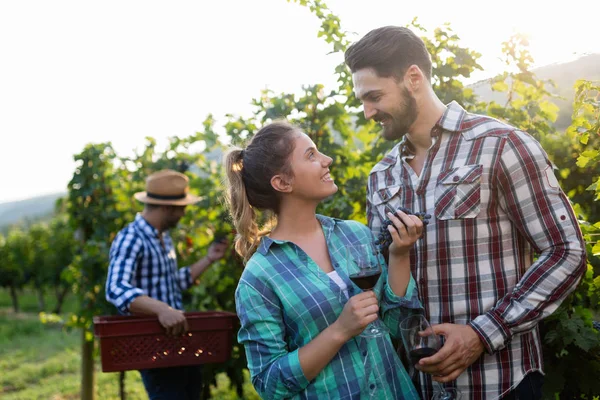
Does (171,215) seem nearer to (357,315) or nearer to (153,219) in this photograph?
(153,219)

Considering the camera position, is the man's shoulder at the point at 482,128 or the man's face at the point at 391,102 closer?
the man's shoulder at the point at 482,128

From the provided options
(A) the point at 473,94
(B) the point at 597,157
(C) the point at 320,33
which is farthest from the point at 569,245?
(C) the point at 320,33

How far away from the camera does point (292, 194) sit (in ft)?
7.98

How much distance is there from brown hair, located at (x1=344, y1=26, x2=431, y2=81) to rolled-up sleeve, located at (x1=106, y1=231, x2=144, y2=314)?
2.22 metres

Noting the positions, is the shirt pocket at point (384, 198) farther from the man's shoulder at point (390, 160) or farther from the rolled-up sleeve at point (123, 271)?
the rolled-up sleeve at point (123, 271)

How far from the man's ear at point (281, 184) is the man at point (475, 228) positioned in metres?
0.39

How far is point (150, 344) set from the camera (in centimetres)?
388

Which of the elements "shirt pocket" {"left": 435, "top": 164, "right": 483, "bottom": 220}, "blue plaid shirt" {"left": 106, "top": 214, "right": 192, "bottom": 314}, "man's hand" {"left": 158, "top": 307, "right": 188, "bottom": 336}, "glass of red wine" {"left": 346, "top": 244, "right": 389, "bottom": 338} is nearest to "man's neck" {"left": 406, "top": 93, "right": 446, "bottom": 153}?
"shirt pocket" {"left": 435, "top": 164, "right": 483, "bottom": 220}

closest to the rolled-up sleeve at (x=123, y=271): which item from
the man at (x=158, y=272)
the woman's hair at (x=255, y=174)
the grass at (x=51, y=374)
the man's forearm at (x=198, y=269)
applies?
the man at (x=158, y=272)

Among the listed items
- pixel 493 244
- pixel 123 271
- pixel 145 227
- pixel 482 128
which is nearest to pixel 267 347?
pixel 493 244

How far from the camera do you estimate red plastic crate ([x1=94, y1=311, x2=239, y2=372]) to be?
3.84 m

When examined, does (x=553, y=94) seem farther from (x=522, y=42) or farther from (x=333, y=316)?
(x=333, y=316)

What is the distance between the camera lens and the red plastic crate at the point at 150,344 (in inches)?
151

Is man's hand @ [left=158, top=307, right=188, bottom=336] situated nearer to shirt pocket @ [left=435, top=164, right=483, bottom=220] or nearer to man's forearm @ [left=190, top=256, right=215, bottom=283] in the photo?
man's forearm @ [left=190, top=256, right=215, bottom=283]
